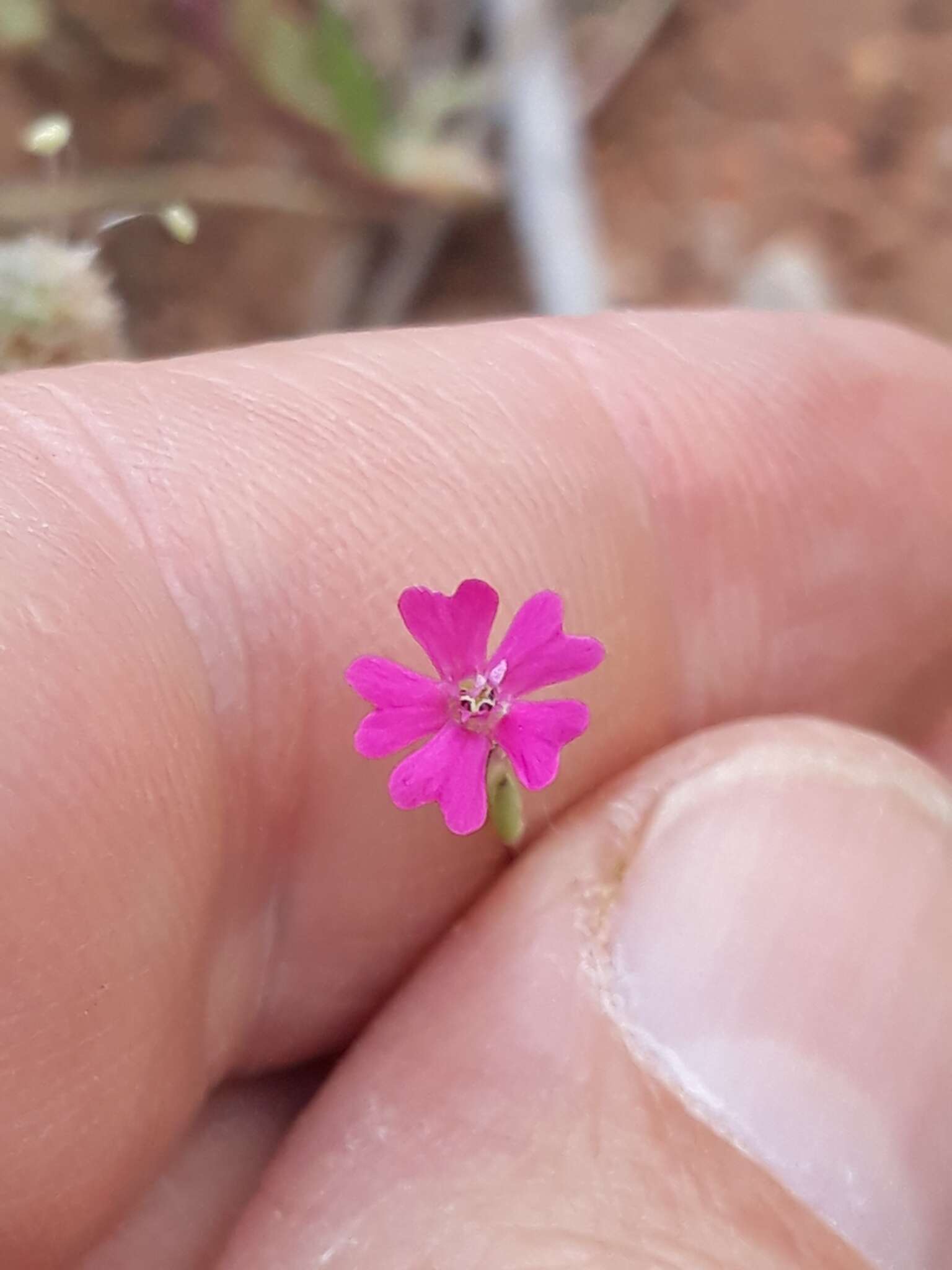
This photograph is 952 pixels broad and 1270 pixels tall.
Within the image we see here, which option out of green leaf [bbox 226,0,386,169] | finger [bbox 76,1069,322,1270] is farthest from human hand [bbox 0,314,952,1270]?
green leaf [bbox 226,0,386,169]

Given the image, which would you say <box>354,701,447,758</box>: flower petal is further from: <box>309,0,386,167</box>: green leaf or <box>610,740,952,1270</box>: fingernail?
<box>309,0,386,167</box>: green leaf

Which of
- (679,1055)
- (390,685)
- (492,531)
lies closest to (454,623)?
(390,685)

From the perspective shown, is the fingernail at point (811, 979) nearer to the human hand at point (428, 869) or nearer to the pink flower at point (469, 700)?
the human hand at point (428, 869)

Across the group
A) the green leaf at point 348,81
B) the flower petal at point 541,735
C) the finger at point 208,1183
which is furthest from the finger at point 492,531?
the green leaf at point 348,81

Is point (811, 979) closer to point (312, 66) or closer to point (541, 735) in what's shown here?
point (541, 735)

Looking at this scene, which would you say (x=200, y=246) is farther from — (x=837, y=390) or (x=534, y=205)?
(x=837, y=390)

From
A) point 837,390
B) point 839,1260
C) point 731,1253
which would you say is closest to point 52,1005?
point 731,1253
